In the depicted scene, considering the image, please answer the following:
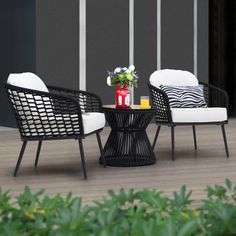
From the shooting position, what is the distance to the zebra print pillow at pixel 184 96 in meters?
5.87

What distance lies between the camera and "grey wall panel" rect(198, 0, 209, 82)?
9.26 m

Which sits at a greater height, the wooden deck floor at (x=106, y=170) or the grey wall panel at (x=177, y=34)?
the grey wall panel at (x=177, y=34)

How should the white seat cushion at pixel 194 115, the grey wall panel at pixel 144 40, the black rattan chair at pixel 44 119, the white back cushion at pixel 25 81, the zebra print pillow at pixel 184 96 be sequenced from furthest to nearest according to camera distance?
the grey wall panel at pixel 144 40 < the zebra print pillow at pixel 184 96 < the white seat cushion at pixel 194 115 < the white back cushion at pixel 25 81 < the black rattan chair at pixel 44 119


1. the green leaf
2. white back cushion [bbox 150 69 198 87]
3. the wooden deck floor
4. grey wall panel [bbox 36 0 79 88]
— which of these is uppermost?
grey wall panel [bbox 36 0 79 88]

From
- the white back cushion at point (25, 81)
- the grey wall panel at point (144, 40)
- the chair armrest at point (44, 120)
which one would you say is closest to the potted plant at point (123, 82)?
the white back cushion at point (25, 81)

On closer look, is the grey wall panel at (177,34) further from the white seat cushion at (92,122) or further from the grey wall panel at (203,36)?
the white seat cushion at (92,122)

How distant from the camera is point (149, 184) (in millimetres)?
4391

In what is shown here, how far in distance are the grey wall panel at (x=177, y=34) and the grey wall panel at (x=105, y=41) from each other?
603 millimetres

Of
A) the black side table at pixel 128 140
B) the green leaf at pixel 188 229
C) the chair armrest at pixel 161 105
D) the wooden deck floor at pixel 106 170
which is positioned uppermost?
the green leaf at pixel 188 229

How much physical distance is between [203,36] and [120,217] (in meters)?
8.37

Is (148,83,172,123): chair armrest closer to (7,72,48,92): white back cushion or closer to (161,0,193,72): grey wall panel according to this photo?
(7,72,48,92): white back cushion

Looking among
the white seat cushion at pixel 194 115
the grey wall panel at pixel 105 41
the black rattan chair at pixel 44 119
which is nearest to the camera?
the black rattan chair at pixel 44 119

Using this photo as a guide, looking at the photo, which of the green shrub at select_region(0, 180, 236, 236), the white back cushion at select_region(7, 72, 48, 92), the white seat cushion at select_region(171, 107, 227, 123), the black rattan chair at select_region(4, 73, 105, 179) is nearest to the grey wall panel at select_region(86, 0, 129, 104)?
the white seat cushion at select_region(171, 107, 227, 123)

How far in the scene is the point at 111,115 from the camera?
17.2 feet
